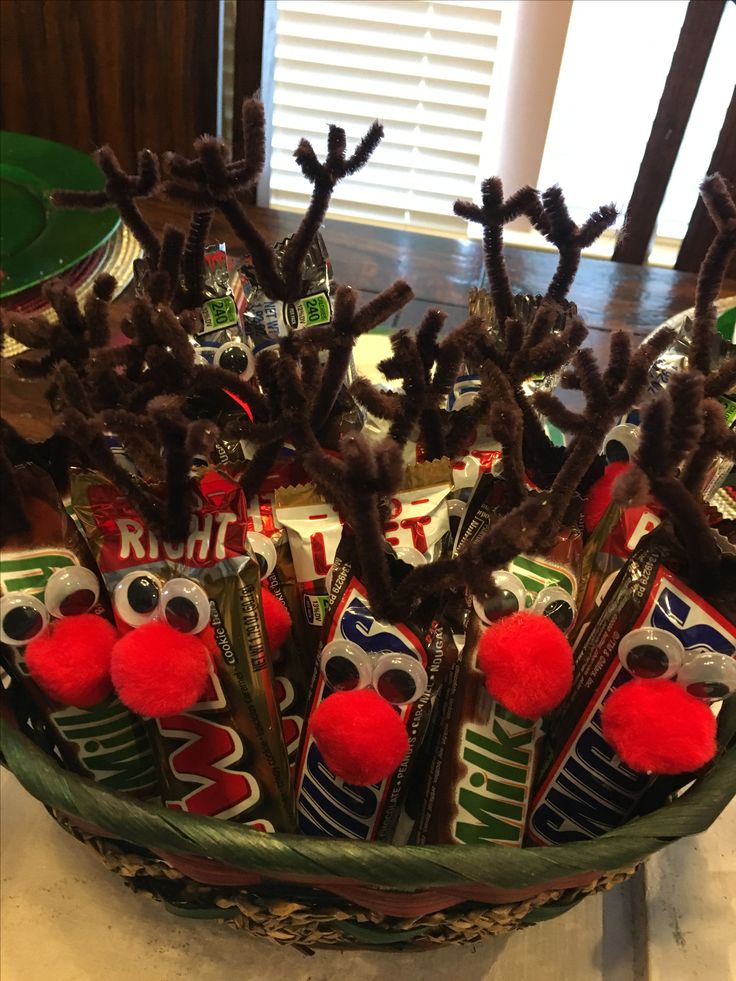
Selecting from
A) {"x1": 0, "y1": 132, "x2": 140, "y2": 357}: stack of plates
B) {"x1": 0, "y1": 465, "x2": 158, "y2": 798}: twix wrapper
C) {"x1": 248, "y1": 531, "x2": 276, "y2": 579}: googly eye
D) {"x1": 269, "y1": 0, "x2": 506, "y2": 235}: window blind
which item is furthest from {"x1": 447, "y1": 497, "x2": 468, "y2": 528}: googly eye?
{"x1": 269, "y1": 0, "x2": 506, "y2": 235}: window blind

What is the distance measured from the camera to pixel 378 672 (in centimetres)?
41

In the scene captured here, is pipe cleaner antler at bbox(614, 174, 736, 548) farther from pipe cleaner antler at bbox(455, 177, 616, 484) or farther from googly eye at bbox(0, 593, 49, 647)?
googly eye at bbox(0, 593, 49, 647)

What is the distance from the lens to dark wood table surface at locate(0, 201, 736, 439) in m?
1.02

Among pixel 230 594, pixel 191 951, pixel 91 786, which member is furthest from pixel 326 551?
pixel 191 951

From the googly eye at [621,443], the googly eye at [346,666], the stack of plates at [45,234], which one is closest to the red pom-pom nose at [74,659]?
the googly eye at [346,666]

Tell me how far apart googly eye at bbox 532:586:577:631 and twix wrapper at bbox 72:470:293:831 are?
0.50 ft

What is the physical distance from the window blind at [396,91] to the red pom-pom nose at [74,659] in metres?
1.49

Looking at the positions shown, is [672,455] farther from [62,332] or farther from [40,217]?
[40,217]

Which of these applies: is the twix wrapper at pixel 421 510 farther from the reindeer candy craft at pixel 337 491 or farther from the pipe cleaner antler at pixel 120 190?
the pipe cleaner antler at pixel 120 190

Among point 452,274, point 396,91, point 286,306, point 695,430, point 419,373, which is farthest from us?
point 396,91

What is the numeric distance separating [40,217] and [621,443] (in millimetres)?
775

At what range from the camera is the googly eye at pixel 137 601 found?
1.40 feet

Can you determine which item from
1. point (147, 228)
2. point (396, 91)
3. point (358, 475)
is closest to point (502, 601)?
point (358, 475)

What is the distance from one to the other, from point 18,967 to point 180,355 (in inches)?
16.1
